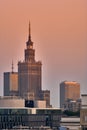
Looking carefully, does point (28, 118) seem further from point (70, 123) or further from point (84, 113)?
point (84, 113)

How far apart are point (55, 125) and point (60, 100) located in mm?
65831

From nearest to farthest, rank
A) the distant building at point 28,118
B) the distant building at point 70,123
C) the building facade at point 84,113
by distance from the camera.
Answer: the building facade at point 84,113, the distant building at point 70,123, the distant building at point 28,118

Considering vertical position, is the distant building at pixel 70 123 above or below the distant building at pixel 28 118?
below

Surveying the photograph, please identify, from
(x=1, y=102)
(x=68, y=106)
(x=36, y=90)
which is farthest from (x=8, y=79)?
(x=1, y=102)

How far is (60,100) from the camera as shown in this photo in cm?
18875

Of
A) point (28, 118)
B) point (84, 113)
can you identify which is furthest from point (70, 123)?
point (84, 113)

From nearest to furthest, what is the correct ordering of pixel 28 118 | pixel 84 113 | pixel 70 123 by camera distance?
pixel 84 113
pixel 70 123
pixel 28 118

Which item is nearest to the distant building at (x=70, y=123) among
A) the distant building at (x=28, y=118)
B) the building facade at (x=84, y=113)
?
the distant building at (x=28, y=118)

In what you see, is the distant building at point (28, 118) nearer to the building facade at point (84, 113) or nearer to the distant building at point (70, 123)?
the distant building at point (70, 123)

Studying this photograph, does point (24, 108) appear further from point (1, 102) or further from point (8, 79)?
point (8, 79)

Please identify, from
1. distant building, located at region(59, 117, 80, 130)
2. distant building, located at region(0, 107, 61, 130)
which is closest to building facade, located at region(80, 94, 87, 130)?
distant building, located at region(59, 117, 80, 130)

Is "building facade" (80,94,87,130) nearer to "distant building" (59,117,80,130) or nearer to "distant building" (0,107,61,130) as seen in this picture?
"distant building" (59,117,80,130)

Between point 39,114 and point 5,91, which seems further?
point 5,91

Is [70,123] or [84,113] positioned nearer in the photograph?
[84,113]
